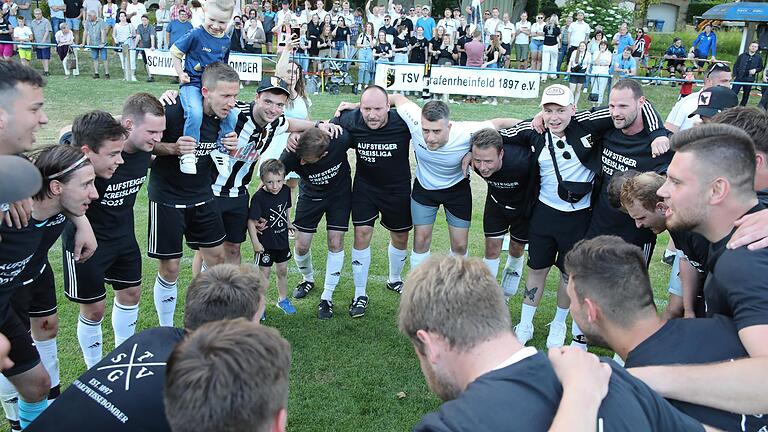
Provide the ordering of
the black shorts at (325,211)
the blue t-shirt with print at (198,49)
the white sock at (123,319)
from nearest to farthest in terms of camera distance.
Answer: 1. the white sock at (123,319)
2. the black shorts at (325,211)
3. the blue t-shirt with print at (198,49)

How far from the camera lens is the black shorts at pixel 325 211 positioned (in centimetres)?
654

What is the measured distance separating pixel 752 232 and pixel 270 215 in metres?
4.47

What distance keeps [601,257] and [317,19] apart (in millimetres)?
21143

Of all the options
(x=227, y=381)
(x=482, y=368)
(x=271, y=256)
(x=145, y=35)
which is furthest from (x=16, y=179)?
(x=145, y=35)

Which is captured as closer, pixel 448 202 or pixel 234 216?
Answer: pixel 234 216

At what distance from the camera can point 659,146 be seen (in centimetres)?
517

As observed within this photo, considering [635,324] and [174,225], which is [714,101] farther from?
[174,225]

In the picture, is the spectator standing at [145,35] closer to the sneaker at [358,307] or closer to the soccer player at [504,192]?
the sneaker at [358,307]

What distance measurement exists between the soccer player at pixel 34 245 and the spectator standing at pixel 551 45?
68.2ft

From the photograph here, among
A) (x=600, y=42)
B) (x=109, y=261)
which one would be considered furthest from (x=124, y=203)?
(x=600, y=42)

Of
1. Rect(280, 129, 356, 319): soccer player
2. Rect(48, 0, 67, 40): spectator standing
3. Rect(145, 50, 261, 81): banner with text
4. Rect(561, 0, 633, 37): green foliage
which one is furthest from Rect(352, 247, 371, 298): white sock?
Rect(561, 0, 633, 37): green foliage

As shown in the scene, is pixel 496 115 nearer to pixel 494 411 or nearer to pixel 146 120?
pixel 146 120

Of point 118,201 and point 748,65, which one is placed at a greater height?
point 748,65

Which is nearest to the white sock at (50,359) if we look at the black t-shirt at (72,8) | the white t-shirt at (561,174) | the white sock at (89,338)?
the white sock at (89,338)
